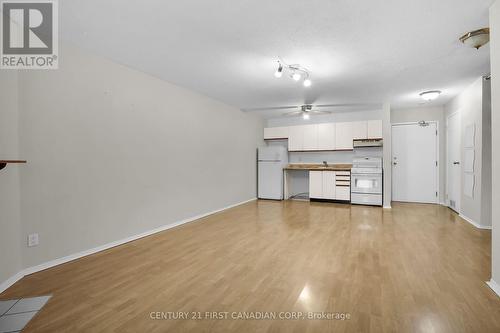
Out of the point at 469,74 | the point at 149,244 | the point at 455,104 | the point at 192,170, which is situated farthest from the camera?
the point at 455,104

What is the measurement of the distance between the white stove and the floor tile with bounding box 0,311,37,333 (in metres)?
→ 5.89

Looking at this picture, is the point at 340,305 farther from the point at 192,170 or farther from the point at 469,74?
the point at 469,74

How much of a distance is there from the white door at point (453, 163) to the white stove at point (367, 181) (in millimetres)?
1381

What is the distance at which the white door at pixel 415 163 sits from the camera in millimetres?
5801

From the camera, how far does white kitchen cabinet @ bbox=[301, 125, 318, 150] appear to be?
6488 millimetres

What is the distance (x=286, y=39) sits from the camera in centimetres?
258

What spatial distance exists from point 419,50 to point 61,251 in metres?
4.72

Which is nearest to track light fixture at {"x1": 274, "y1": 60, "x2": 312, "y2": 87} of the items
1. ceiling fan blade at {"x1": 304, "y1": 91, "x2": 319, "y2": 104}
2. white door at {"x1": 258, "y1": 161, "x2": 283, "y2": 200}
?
ceiling fan blade at {"x1": 304, "y1": 91, "x2": 319, "y2": 104}

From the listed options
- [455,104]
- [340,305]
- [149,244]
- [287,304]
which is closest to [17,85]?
[149,244]

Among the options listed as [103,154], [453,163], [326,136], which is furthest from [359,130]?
[103,154]

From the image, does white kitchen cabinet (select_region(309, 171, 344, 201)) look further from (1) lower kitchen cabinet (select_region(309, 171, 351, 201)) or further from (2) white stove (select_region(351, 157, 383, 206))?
(2) white stove (select_region(351, 157, 383, 206))

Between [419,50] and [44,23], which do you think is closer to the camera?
[44,23]

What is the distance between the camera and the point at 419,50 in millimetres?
2836

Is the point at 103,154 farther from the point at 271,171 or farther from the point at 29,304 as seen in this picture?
the point at 271,171
